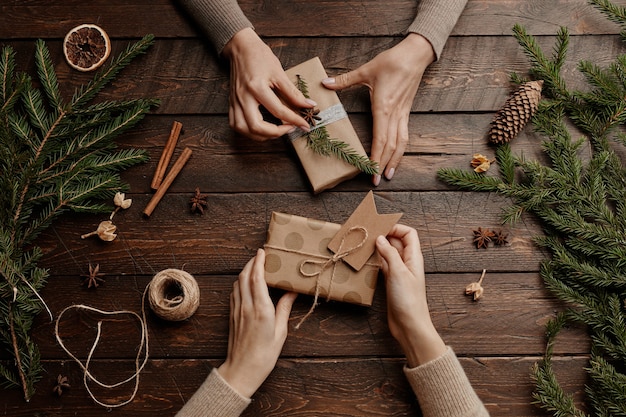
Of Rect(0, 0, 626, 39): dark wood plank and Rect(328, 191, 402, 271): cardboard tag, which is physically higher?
Rect(0, 0, 626, 39): dark wood plank

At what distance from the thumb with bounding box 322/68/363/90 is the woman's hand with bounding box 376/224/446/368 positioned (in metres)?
0.51

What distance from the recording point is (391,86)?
5.35ft

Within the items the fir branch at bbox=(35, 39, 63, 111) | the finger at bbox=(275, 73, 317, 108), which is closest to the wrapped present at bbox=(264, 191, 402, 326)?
the finger at bbox=(275, 73, 317, 108)

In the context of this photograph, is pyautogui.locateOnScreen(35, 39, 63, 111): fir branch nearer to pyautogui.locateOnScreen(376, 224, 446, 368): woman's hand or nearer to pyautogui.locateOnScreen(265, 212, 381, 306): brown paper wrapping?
pyautogui.locateOnScreen(265, 212, 381, 306): brown paper wrapping

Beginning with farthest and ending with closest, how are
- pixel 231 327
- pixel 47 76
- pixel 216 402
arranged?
pixel 47 76 < pixel 231 327 < pixel 216 402

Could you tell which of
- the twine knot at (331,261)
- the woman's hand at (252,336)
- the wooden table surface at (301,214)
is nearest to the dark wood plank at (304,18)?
the wooden table surface at (301,214)

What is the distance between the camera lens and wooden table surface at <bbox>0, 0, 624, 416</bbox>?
161cm

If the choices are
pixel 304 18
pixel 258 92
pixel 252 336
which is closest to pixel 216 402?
pixel 252 336

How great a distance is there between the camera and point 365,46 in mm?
1759

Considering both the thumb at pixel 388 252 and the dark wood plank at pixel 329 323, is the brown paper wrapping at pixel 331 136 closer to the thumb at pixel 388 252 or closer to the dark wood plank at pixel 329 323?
the thumb at pixel 388 252

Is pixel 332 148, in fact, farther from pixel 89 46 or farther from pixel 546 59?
pixel 89 46

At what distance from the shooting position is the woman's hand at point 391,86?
1.63 meters

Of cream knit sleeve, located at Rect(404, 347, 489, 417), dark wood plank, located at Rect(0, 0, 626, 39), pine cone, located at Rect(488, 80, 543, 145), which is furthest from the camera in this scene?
dark wood plank, located at Rect(0, 0, 626, 39)

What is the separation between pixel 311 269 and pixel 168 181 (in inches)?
21.7
